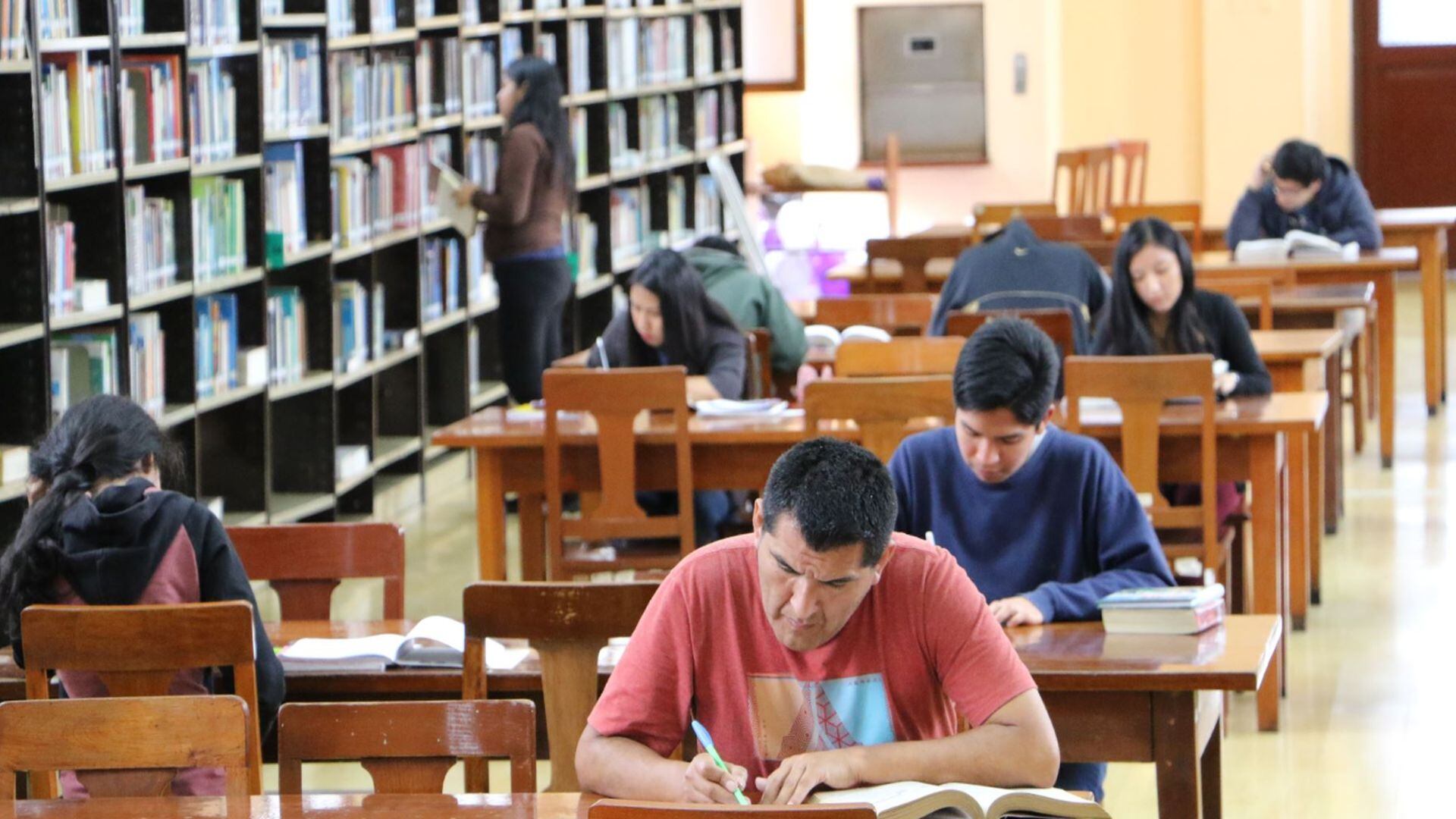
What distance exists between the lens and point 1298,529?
5359 millimetres

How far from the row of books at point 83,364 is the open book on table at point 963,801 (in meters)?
3.35

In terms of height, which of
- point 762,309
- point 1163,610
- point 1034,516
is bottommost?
point 1163,610

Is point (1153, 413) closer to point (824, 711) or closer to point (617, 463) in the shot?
point (617, 463)

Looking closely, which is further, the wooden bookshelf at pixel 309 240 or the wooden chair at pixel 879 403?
the wooden bookshelf at pixel 309 240

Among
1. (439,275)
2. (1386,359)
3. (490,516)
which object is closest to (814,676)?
(490,516)

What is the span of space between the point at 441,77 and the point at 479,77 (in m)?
0.36

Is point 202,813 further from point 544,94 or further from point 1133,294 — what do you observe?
point 544,94

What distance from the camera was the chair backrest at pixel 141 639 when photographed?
2961mm

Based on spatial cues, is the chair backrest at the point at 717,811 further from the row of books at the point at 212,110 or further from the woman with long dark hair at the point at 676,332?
the row of books at the point at 212,110

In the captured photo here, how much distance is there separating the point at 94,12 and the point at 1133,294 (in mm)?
2617

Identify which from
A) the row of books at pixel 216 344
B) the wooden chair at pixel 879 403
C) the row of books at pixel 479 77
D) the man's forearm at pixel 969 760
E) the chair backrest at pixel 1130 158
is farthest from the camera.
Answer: the chair backrest at pixel 1130 158

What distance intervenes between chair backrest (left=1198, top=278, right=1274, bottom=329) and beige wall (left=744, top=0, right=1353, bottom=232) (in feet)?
19.5

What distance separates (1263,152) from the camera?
12773 mm

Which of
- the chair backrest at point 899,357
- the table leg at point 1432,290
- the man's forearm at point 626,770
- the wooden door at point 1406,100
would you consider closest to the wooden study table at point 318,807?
the man's forearm at point 626,770
